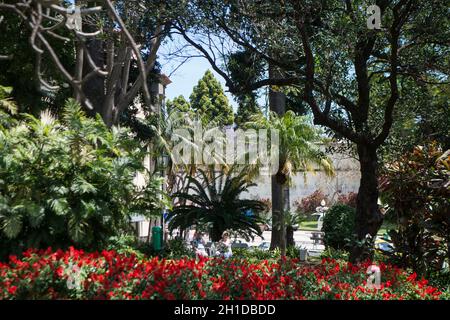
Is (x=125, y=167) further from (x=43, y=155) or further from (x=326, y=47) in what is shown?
(x=326, y=47)

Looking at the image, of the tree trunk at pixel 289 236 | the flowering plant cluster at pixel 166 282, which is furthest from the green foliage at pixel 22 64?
the flowering plant cluster at pixel 166 282

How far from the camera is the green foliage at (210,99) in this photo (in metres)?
49.6

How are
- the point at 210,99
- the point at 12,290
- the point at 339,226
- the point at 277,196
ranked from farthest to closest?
the point at 210,99, the point at 277,196, the point at 339,226, the point at 12,290

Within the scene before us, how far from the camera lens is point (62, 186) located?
28.6 feet

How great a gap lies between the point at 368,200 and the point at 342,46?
2688 mm

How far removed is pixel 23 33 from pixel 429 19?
10.3 meters

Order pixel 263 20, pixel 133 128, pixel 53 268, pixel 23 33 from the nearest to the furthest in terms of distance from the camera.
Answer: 1. pixel 53 268
2. pixel 263 20
3. pixel 23 33
4. pixel 133 128

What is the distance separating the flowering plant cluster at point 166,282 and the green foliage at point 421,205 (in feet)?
8.30

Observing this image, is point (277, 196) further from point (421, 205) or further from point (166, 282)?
point (166, 282)

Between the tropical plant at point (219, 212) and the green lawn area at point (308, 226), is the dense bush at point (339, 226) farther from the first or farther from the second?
the green lawn area at point (308, 226)

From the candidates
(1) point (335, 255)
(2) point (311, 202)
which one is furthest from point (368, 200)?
(2) point (311, 202)

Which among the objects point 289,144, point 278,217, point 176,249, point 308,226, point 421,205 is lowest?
point 308,226
